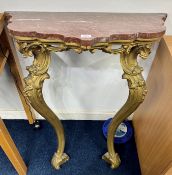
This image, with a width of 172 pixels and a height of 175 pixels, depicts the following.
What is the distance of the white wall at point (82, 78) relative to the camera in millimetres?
886

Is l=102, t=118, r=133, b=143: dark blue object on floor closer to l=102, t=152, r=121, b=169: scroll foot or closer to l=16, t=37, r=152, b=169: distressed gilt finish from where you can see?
l=102, t=152, r=121, b=169: scroll foot

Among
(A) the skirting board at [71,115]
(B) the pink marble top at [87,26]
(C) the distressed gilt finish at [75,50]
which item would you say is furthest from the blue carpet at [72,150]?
(B) the pink marble top at [87,26]

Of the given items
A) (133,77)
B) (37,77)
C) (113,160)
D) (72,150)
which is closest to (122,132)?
(113,160)

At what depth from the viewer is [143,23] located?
0.77 metres

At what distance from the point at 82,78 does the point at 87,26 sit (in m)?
0.48

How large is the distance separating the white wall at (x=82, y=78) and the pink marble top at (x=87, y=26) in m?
0.04

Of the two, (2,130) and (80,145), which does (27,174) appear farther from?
(2,130)

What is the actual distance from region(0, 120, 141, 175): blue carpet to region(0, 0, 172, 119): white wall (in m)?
0.09

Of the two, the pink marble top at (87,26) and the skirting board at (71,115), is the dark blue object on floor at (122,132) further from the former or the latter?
the pink marble top at (87,26)

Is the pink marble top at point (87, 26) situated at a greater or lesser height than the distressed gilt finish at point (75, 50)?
greater

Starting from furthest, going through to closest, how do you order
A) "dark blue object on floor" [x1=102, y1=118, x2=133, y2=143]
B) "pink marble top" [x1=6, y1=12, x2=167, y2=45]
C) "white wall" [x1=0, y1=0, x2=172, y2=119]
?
1. "dark blue object on floor" [x1=102, y1=118, x2=133, y2=143]
2. "white wall" [x1=0, y1=0, x2=172, y2=119]
3. "pink marble top" [x1=6, y1=12, x2=167, y2=45]

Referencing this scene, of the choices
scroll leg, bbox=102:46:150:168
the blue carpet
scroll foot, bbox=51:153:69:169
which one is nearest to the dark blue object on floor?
the blue carpet

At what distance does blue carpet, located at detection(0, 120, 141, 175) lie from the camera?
49.2 inches

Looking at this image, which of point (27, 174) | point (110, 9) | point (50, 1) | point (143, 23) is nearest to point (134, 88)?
point (143, 23)
